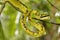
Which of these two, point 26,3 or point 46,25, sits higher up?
point 26,3

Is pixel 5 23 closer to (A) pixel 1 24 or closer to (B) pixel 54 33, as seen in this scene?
(A) pixel 1 24

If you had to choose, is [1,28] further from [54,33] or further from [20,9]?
[54,33]

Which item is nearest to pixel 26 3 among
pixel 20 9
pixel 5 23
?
pixel 20 9

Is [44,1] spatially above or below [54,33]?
above

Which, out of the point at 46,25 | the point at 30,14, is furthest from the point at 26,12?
the point at 46,25

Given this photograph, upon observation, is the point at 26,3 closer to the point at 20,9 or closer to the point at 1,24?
the point at 20,9
